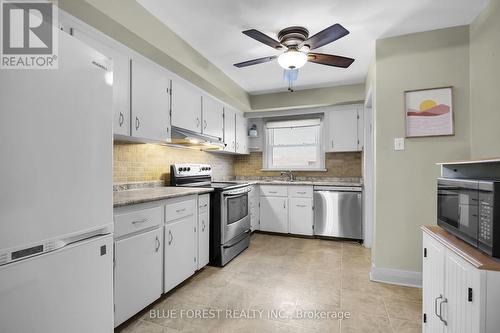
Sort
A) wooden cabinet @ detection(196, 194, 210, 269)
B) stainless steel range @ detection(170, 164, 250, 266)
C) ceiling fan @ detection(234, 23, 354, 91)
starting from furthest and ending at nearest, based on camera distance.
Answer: stainless steel range @ detection(170, 164, 250, 266)
wooden cabinet @ detection(196, 194, 210, 269)
ceiling fan @ detection(234, 23, 354, 91)

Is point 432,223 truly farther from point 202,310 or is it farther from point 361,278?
point 202,310

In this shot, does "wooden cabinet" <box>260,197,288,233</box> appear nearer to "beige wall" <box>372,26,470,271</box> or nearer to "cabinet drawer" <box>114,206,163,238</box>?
"beige wall" <box>372,26,470,271</box>

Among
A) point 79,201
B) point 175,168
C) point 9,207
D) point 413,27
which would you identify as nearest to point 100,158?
point 79,201

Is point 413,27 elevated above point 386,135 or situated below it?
above

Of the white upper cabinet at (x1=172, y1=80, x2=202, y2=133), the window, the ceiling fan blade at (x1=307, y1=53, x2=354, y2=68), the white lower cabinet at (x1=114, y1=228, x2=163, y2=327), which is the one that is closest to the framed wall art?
the ceiling fan blade at (x1=307, y1=53, x2=354, y2=68)

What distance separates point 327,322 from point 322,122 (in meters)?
3.39

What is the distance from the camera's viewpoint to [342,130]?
4.11 m

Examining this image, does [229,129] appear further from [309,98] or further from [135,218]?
[135,218]

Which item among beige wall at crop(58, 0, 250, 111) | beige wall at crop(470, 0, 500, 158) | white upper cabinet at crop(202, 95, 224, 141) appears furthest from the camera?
white upper cabinet at crop(202, 95, 224, 141)

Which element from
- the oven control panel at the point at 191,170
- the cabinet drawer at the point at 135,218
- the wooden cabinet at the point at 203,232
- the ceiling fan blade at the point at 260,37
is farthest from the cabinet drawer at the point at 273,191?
the ceiling fan blade at the point at 260,37

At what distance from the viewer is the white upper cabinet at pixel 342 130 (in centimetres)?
405

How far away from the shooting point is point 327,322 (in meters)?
1.85

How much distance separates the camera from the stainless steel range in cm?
288

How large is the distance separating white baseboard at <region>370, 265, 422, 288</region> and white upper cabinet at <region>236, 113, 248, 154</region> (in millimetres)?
2775
